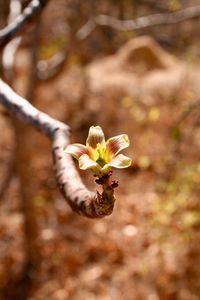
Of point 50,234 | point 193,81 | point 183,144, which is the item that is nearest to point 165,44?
point 193,81

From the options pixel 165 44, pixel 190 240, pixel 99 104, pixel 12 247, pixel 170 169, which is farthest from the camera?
pixel 165 44

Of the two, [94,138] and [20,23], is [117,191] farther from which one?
[94,138]

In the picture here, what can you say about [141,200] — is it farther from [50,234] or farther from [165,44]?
[165,44]

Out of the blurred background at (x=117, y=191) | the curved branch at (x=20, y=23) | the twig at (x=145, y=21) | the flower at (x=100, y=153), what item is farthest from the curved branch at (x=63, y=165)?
the twig at (x=145, y=21)

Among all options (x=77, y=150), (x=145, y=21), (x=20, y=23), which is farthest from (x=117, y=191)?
A: (x=77, y=150)

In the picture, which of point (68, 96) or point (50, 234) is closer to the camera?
point (50, 234)

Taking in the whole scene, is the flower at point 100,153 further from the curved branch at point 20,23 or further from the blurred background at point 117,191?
the blurred background at point 117,191

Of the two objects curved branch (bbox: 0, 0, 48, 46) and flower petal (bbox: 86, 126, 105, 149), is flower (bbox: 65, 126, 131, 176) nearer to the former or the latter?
flower petal (bbox: 86, 126, 105, 149)
